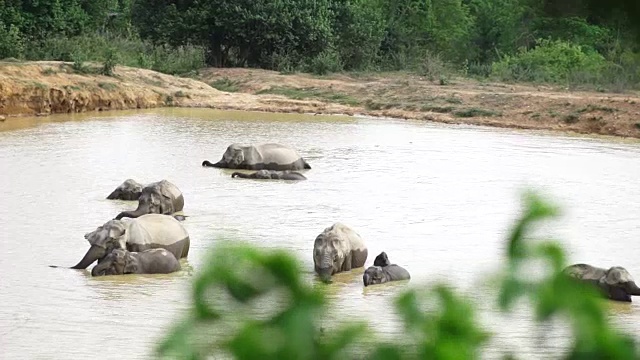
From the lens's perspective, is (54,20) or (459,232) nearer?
(459,232)

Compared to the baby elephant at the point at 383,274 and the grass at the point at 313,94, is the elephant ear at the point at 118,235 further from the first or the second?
the grass at the point at 313,94

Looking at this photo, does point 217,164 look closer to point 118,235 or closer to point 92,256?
point 118,235

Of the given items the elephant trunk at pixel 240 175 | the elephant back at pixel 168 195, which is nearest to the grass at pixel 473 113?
the elephant trunk at pixel 240 175

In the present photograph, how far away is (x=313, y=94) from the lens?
102 ft

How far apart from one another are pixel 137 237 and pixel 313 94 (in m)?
20.7

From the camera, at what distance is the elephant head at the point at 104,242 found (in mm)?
10180

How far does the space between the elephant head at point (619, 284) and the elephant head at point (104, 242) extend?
427cm

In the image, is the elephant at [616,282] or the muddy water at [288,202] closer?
the muddy water at [288,202]

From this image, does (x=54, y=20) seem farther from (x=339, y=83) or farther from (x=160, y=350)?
(x=160, y=350)

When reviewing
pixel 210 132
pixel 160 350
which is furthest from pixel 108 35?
pixel 160 350

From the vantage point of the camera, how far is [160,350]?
1.28 m

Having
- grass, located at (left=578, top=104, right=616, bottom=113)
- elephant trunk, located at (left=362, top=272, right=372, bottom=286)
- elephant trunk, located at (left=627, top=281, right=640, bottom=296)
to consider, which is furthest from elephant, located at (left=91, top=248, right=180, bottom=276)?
grass, located at (left=578, top=104, right=616, bottom=113)

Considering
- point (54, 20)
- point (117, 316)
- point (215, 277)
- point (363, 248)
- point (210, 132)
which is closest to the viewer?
point (215, 277)

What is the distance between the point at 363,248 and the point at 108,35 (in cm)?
2830
